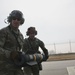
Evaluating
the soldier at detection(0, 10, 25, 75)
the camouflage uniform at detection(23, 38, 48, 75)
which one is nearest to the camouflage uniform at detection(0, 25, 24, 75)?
the soldier at detection(0, 10, 25, 75)

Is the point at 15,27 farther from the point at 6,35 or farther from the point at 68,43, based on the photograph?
the point at 68,43

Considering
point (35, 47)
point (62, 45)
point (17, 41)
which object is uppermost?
point (17, 41)

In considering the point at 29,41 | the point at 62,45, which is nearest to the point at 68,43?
the point at 62,45

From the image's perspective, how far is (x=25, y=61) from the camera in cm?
428

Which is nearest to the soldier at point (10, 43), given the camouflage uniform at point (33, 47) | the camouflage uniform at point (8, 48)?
the camouflage uniform at point (8, 48)

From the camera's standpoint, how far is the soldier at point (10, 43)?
4340mm

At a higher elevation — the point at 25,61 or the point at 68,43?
the point at 25,61

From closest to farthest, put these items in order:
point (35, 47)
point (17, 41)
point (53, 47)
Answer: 1. point (17, 41)
2. point (35, 47)
3. point (53, 47)

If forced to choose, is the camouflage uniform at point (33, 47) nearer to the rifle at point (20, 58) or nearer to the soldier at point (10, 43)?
the soldier at point (10, 43)

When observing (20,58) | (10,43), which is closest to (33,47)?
(10,43)

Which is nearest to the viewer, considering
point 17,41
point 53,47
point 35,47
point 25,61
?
point 25,61

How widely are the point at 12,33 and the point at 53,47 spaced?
42218mm

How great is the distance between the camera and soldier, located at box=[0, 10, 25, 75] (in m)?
4.34

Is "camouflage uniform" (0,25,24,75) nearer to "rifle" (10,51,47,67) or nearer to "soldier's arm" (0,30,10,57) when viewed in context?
"soldier's arm" (0,30,10,57)
